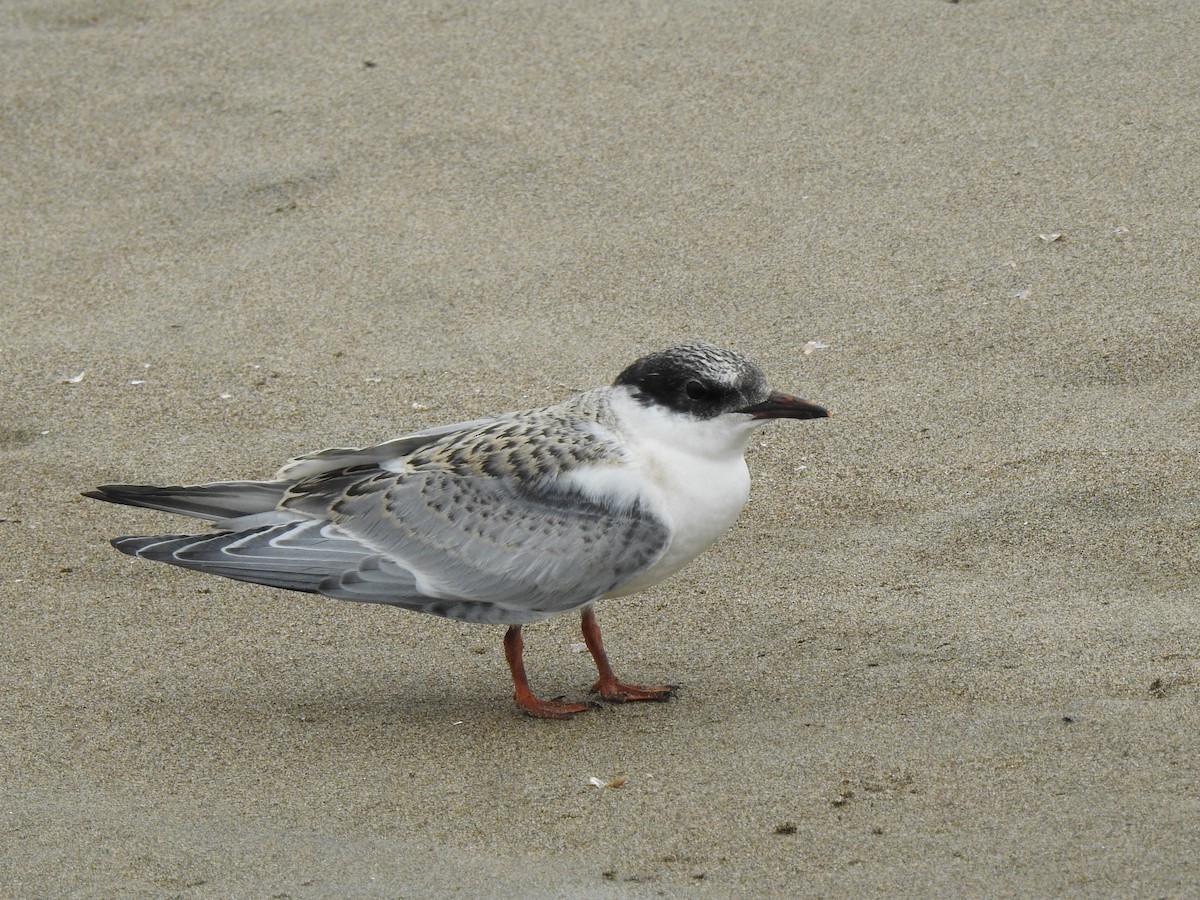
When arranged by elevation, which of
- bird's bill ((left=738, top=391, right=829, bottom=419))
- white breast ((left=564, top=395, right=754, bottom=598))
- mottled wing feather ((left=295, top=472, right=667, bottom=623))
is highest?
bird's bill ((left=738, top=391, right=829, bottom=419))

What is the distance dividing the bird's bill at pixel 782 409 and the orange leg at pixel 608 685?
75cm

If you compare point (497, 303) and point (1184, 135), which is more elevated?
point (1184, 135)

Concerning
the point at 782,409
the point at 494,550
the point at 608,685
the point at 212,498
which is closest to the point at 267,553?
the point at 212,498

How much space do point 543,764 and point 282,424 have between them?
2.46 meters

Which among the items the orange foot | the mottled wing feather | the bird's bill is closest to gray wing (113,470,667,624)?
the mottled wing feather

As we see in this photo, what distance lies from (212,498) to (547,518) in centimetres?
107

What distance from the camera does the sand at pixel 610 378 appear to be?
3912mm

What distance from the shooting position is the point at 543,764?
4.30 metres

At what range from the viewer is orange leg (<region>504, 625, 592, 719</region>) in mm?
4609

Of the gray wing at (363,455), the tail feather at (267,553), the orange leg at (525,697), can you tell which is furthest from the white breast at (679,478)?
the tail feather at (267,553)

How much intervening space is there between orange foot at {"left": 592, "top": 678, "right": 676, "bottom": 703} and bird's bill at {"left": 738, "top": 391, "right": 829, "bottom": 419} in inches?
32.9

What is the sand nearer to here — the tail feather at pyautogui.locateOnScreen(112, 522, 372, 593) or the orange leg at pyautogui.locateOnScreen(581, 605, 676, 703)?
the orange leg at pyautogui.locateOnScreen(581, 605, 676, 703)

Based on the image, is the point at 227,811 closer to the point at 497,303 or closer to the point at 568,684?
the point at 568,684

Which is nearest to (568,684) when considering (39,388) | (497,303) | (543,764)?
(543,764)
